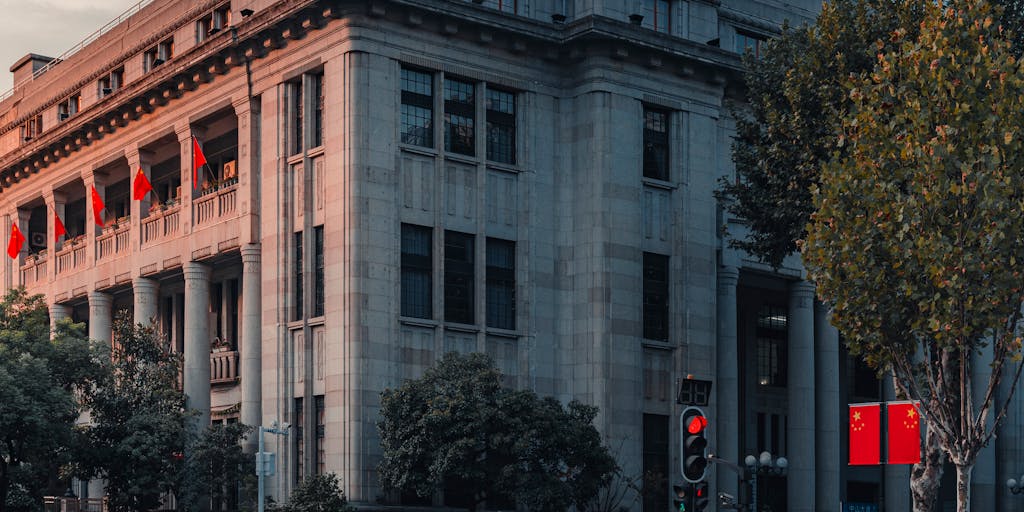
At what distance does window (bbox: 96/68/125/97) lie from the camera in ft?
211

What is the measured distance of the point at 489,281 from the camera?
5253 centimetres

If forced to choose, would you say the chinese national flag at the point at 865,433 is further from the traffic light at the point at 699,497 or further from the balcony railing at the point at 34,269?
the balcony railing at the point at 34,269

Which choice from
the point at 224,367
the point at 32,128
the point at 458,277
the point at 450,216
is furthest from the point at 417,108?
the point at 32,128

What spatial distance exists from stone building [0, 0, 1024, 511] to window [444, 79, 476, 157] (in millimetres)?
102

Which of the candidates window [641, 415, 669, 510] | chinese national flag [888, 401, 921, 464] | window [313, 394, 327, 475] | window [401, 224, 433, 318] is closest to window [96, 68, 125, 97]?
window [401, 224, 433, 318]

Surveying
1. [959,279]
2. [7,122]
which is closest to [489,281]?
[959,279]

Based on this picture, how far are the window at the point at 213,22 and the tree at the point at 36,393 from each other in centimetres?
1121

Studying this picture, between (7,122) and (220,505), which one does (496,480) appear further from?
(7,122)

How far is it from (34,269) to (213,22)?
17709 mm

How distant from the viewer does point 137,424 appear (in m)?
51.9

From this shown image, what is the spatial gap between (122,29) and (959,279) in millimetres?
40902

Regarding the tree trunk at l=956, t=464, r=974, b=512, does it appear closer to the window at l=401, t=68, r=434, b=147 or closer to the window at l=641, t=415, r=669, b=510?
the window at l=641, t=415, r=669, b=510

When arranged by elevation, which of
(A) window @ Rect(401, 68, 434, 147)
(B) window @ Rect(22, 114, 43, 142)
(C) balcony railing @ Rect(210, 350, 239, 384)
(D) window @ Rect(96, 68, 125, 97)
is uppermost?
(D) window @ Rect(96, 68, 125, 97)

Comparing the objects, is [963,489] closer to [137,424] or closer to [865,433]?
[865,433]
